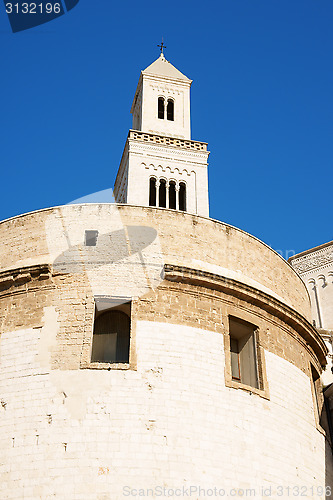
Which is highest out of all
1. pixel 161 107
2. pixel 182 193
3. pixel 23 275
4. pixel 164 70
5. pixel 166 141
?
pixel 164 70

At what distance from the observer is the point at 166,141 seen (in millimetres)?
38969

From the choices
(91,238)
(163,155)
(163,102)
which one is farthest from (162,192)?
(91,238)

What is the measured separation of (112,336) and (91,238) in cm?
224

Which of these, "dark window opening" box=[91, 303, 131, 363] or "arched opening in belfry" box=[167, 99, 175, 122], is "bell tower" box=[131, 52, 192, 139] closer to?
"arched opening in belfry" box=[167, 99, 175, 122]

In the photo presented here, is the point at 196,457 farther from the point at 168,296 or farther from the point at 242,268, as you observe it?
the point at 242,268

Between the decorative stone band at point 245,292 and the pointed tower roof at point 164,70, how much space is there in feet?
97.3

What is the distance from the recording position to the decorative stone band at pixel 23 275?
13289 mm

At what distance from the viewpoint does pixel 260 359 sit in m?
13.6

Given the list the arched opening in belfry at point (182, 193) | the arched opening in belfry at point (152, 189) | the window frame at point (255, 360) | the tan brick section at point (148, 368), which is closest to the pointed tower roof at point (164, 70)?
the arched opening in belfry at point (152, 189)

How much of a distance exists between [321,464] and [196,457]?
376 centimetres

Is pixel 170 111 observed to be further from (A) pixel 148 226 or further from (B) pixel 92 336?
(B) pixel 92 336

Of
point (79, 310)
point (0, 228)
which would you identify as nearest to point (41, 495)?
point (79, 310)

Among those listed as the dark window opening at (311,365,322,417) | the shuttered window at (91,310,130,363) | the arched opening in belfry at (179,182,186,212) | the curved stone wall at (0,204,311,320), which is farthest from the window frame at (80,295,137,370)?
the arched opening in belfry at (179,182,186,212)

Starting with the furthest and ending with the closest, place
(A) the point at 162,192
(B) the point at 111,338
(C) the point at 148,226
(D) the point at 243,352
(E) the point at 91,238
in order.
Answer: (A) the point at 162,192, (C) the point at 148,226, (D) the point at 243,352, (E) the point at 91,238, (B) the point at 111,338
